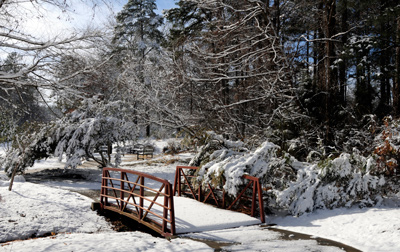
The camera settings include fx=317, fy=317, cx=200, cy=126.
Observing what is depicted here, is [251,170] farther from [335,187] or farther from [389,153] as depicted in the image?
[389,153]

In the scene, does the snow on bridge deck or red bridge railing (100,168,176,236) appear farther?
the snow on bridge deck

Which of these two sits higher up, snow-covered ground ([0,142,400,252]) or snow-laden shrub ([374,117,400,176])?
snow-laden shrub ([374,117,400,176])

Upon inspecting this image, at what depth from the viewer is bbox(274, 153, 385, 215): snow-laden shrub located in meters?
6.79

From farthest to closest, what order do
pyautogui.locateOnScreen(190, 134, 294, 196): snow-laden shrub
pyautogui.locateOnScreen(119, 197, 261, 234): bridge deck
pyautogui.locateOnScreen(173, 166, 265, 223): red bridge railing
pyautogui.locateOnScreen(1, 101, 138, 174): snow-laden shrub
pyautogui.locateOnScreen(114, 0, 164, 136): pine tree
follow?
pyautogui.locateOnScreen(114, 0, 164, 136): pine tree < pyautogui.locateOnScreen(1, 101, 138, 174): snow-laden shrub < pyautogui.locateOnScreen(190, 134, 294, 196): snow-laden shrub < pyautogui.locateOnScreen(173, 166, 265, 223): red bridge railing < pyautogui.locateOnScreen(119, 197, 261, 234): bridge deck

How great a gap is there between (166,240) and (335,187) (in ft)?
12.6

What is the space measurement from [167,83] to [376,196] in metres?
10.3

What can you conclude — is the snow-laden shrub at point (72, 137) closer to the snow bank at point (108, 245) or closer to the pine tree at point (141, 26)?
the snow bank at point (108, 245)

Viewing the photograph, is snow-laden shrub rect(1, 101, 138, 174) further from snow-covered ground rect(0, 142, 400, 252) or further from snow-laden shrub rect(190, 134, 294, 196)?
snow-laden shrub rect(190, 134, 294, 196)

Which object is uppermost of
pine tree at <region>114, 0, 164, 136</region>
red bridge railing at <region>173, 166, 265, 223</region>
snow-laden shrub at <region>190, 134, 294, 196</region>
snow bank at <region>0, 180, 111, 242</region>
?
pine tree at <region>114, 0, 164, 136</region>

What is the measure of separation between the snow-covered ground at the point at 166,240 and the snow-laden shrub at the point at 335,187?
0.74 ft

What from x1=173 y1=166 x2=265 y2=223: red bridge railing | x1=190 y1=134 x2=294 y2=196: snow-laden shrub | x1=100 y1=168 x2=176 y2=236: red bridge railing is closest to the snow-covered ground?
x1=100 y1=168 x2=176 y2=236: red bridge railing

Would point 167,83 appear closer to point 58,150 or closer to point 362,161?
point 58,150

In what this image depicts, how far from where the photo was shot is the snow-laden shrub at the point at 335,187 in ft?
22.3

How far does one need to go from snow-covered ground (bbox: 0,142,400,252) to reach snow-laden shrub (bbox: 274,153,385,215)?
0.22m
